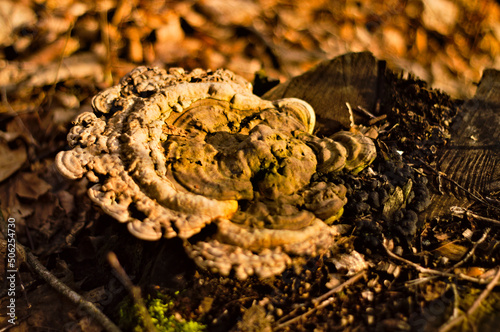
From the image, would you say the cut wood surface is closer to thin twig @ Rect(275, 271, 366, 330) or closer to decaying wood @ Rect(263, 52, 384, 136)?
decaying wood @ Rect(263, 52, 384, 136)

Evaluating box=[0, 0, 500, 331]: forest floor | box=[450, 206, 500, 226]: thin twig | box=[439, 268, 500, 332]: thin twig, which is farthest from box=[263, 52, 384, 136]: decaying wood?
box=[439, 268, 500, 332]: thin twig

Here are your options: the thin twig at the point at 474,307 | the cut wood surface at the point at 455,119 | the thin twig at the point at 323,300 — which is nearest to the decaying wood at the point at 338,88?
the cut wood surface at the point at 455,119

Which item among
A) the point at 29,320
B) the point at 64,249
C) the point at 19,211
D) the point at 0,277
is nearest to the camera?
the point at 29,320

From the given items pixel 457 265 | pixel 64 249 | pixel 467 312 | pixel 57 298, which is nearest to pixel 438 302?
pixel 467 312

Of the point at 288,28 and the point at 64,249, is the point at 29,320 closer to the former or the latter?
the point at 64,249

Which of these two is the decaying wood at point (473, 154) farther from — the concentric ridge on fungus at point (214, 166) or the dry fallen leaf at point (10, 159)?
the dry fallen leaf at point (10, 159)

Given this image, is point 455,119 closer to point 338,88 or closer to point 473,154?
point 473,154
